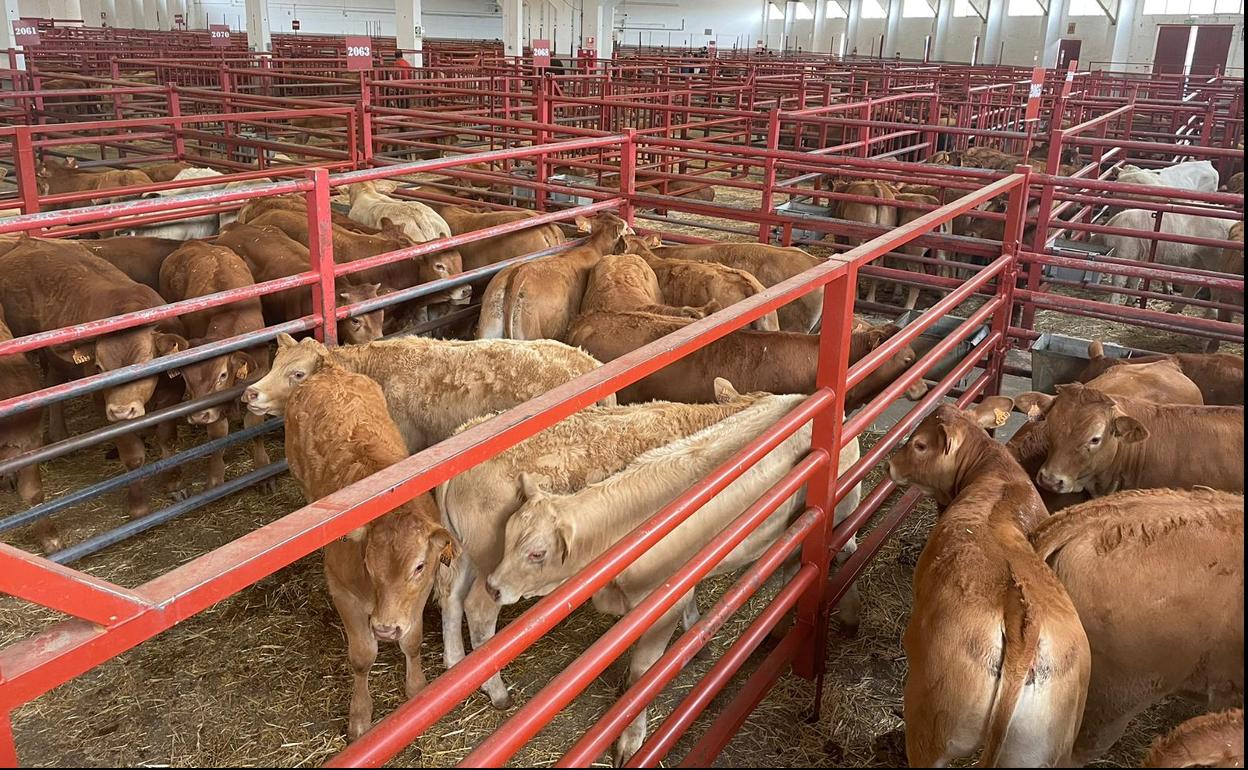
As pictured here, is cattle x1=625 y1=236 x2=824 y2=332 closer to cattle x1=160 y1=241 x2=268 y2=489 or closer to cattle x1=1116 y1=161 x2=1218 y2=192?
cattle x1=160 y1=241 x2=268 y2=489

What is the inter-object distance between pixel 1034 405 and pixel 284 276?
4169 mm

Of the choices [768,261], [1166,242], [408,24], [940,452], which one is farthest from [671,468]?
[408,24]

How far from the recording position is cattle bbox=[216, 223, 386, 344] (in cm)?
557

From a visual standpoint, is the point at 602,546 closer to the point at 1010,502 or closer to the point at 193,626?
the point at 1010,502

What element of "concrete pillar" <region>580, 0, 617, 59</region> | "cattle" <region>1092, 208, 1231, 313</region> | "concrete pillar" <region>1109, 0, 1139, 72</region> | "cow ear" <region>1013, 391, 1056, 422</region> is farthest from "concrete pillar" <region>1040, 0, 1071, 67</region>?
"cow ear" <region>1013, 391, 1056, 422</region>

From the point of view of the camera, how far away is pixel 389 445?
379cm

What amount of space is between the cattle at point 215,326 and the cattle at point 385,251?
0.70m

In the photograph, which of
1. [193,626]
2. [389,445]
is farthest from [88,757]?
[389,445]

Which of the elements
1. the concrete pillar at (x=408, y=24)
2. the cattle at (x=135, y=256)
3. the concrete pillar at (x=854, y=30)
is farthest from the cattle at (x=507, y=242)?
the concrete pillar at (x=854, y=30)

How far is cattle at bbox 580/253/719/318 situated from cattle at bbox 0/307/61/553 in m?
2.79

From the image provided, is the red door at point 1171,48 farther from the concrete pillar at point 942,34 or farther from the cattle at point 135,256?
the cattle at point 135,256

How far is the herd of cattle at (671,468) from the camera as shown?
2.77 m

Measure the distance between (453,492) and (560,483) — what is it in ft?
1.34

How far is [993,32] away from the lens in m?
32.9
